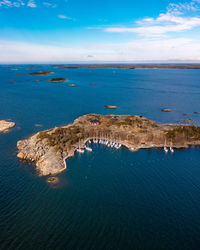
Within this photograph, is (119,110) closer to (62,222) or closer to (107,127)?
(107,127)

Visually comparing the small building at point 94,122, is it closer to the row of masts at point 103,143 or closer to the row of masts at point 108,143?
the row of masts at point 103,143

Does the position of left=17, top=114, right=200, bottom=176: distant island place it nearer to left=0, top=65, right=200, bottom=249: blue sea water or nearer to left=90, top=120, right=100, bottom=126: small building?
left=90, top=120, right=100, bottom=126: small building

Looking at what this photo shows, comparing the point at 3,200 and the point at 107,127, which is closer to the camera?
the point at 3,200

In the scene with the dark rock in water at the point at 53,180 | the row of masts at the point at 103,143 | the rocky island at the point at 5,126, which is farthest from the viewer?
the rocky island at the point at 5,126

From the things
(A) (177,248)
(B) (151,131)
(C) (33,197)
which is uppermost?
(B) (151,131)

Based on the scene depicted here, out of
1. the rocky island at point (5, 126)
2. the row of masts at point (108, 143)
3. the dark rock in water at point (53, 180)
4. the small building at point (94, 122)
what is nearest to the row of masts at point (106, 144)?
the row of masts at point (108, 143)

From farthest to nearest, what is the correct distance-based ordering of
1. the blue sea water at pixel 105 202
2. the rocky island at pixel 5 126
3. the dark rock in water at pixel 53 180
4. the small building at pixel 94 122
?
the rocky island at pixel 5 126 < the small building at pixel 94 122 < the dark rock in water at pixel 53 180 < the blue sea water at pixel 105 202

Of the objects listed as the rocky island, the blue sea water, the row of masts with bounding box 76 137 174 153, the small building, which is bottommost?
the blue sea water

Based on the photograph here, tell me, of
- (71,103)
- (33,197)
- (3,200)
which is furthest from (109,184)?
(71,103)

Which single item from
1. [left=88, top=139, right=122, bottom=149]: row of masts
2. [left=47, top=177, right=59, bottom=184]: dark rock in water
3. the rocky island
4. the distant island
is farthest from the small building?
the rocky island
